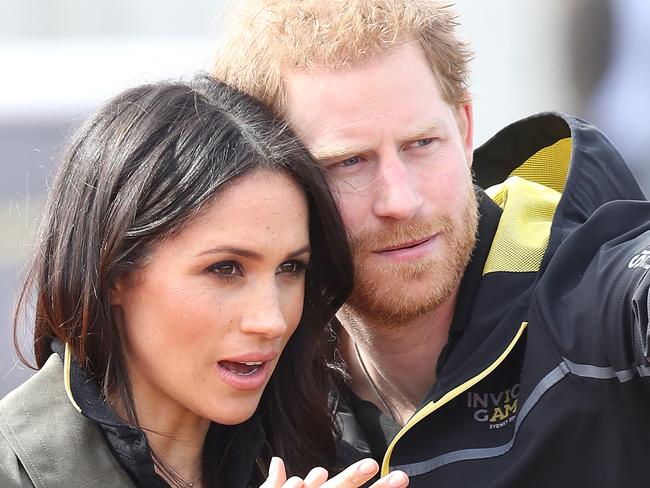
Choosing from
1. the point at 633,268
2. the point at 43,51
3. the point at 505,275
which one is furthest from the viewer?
the point at 43,51

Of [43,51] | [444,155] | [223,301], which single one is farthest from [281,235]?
[43,51]

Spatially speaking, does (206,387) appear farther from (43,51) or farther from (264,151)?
(43,51)

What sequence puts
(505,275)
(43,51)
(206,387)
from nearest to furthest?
(206,387) < (505,275) < (43,51)

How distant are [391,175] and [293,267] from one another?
32 cm

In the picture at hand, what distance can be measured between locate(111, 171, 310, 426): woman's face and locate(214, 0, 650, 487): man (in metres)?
0.30

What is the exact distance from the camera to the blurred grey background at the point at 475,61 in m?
6.12

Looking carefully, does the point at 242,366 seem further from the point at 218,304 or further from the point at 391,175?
the point at 391,175

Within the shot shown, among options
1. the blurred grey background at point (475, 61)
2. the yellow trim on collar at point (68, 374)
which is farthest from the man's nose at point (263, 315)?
the blurred grey background at point (475, 61)

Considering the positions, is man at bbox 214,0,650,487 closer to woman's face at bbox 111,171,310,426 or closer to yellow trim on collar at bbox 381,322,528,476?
yellow trim on collar at bbox 381,322,528,476

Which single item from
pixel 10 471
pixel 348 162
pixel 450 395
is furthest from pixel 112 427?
pixel 348 162

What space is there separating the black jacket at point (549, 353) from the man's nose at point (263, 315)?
0.41m

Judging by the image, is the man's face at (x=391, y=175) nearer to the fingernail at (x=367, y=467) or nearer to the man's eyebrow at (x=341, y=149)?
the man's eyebrow at (x=341, y=149)

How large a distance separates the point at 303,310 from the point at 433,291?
308 millimetres

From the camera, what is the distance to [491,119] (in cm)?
680
